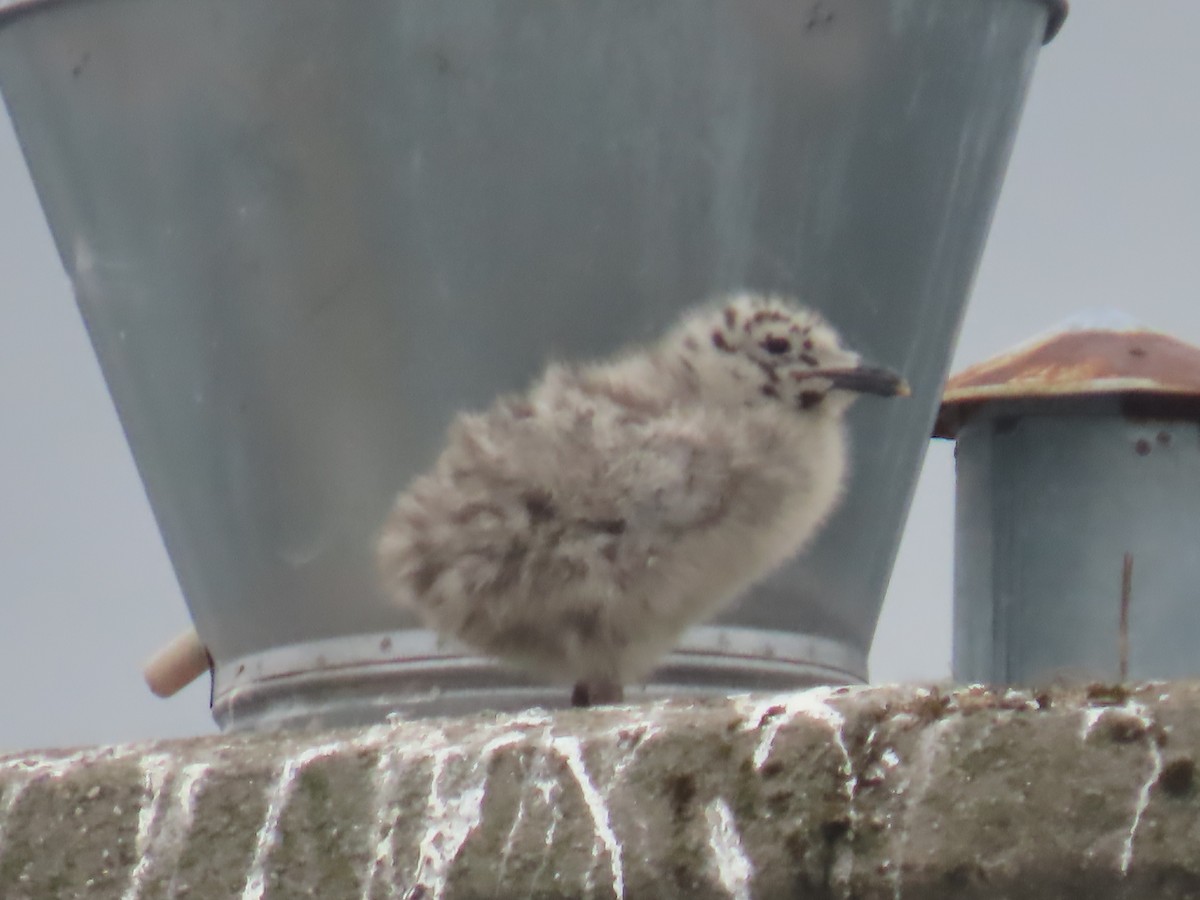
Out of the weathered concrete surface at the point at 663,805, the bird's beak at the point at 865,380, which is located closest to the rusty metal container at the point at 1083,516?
the bird's beak at the point at 865,380

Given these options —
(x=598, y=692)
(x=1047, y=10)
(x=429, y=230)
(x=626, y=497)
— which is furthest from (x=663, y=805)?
(x=1047, y=10)

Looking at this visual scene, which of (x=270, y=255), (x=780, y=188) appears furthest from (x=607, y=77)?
(x=270, y=255)

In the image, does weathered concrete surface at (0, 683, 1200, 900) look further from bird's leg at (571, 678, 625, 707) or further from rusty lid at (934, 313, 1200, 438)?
rusty lid at (934, 313, 1200, 438)

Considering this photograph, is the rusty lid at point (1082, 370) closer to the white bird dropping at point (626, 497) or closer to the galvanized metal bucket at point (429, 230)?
the galvanized metal bucket at point (429, 230)

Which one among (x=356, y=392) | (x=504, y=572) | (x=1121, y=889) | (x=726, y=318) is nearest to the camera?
(x=1121, y=889)

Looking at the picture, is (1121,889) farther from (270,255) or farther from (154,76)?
(154,76)

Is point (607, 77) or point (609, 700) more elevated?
point (607, 77)
